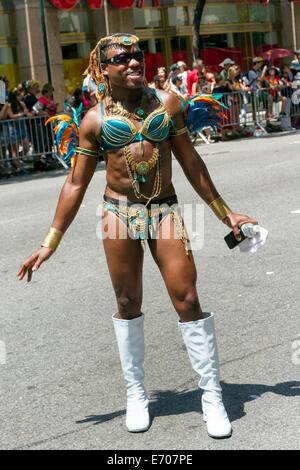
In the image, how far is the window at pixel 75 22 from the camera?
2617 centimetres

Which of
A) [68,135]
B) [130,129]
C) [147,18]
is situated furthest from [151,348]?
[147,18]

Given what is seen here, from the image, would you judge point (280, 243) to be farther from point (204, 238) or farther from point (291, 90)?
point (291, 90)

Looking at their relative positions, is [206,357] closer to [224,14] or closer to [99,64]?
[99,64]

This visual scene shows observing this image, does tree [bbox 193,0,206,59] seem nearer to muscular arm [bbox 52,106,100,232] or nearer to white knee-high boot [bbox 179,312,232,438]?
muscular arm [bbox 52,106,100,232]

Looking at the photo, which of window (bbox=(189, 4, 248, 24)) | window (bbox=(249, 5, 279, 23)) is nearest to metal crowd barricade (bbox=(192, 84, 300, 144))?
window (bbox=(189, 4, 248, 24))

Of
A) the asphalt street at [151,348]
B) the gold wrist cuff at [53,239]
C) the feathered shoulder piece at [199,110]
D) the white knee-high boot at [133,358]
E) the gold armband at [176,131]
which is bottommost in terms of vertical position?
the asphalt street at [151,348]

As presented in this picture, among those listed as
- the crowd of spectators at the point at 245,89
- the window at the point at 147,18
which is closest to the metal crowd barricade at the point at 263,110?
the crowd of spectators at the point at 245,89

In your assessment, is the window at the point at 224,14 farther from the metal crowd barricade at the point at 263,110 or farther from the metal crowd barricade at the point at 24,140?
the metal crowd barricade at the point at 24,140

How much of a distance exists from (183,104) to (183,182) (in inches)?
319

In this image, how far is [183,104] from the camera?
412 cm

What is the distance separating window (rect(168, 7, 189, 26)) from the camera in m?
28.5

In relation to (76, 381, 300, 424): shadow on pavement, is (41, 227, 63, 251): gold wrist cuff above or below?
above

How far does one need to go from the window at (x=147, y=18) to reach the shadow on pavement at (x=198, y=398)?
969 inches
